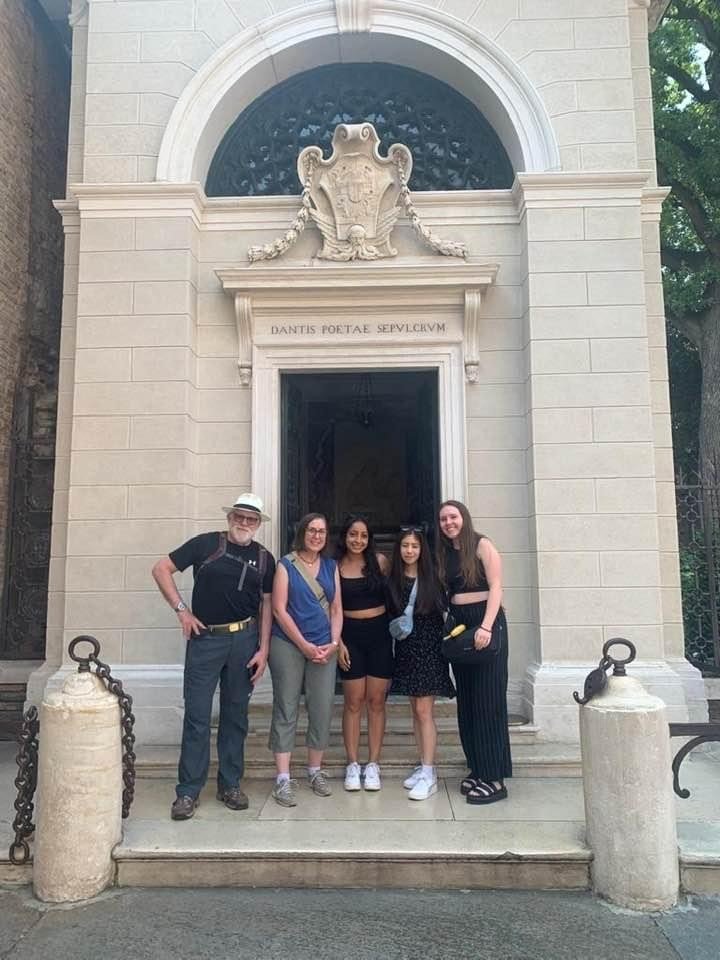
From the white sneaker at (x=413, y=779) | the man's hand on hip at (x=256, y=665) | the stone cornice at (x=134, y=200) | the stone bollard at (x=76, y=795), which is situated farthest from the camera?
the stone cornice at (x=134, y=200)

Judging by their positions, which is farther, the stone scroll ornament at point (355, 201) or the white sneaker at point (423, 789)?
the stone scroll ornament at point (355, 201)

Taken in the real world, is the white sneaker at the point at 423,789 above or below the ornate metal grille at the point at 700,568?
below

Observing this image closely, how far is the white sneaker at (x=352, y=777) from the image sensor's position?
5.32m

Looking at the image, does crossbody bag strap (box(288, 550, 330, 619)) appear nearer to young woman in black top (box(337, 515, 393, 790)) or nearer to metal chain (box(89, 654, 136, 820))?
young woman in black top (box(337, 515, 393, 790))

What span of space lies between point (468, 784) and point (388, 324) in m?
4.29

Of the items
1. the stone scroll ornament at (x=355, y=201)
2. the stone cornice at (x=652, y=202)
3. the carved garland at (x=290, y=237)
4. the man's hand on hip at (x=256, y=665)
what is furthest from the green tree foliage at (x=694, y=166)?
the man's hand on hip at (x=256, y=665)

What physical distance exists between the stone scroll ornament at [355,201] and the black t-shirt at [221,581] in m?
3.45

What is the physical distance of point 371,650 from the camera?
536 cm

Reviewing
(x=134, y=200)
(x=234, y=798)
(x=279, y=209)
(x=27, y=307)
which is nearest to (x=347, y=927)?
(x=234, y=798)

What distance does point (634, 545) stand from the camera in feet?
21.6

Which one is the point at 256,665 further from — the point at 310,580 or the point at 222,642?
the point at 310,580

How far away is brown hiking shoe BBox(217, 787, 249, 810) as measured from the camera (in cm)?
497

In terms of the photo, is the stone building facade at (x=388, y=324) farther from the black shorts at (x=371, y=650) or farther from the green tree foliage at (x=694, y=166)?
the green tree foliage at (x=694, y=166)

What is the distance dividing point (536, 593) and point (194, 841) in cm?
362
